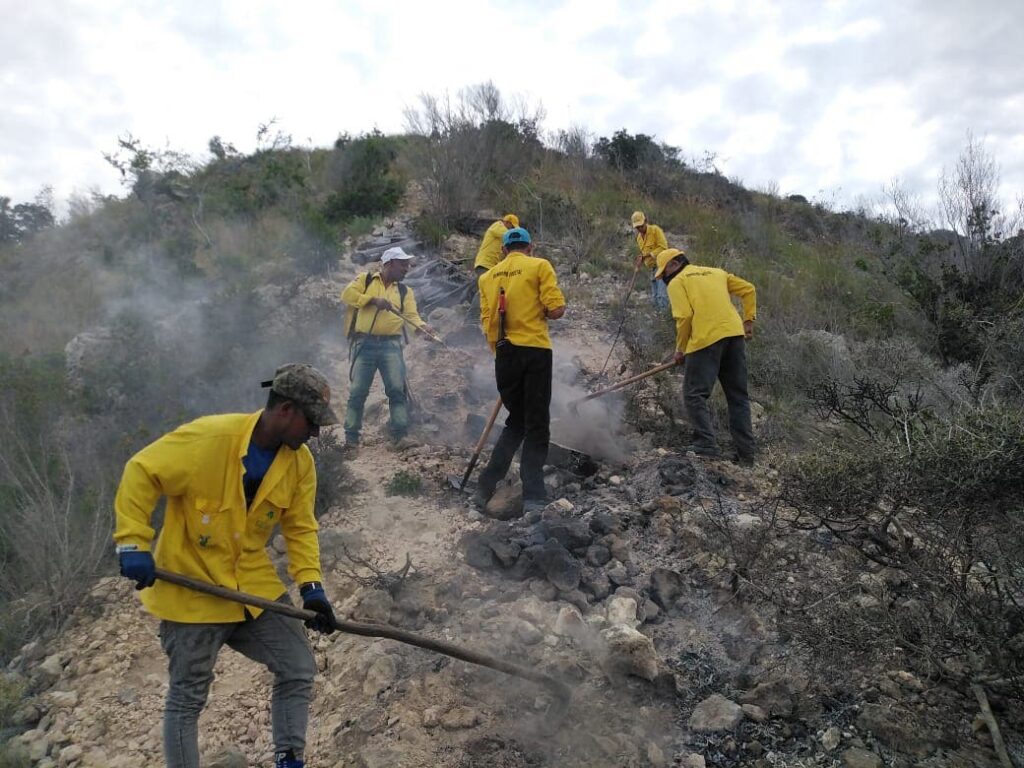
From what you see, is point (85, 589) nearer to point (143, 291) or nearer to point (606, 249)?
point (143, 291)

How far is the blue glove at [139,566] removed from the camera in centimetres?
206

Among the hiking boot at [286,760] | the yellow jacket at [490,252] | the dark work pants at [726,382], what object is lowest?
the hiking boot at [286,760]

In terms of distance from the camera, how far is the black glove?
8.00 feet

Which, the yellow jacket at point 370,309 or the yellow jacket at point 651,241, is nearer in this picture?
the yellow jacket at point 370,309

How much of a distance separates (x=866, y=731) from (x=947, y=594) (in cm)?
61

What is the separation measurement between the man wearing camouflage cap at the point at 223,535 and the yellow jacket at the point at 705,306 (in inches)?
135

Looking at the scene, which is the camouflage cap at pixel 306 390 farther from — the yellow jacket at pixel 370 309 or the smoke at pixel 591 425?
the yellow jacket at pixel 370 309

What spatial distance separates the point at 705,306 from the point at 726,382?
594 millimetres

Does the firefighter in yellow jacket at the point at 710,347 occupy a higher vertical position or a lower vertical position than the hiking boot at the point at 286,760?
higher

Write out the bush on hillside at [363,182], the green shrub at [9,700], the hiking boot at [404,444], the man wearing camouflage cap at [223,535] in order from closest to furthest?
the man wearing camouflage cap at [223,535]
the green shrub at [9,700]
the hiking boot at [404,444]
the bush on hillside at [363,182]

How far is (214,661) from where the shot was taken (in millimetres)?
2305

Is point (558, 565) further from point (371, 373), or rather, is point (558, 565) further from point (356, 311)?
point (356, 311)

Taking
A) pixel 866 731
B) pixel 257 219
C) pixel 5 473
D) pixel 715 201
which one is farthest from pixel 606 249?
pixel 866 731

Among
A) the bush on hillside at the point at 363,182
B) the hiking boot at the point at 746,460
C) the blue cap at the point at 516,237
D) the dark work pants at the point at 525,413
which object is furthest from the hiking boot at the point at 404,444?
the bush on hillside at the point at 363,182
